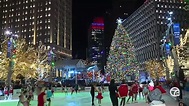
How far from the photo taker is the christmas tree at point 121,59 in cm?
4631

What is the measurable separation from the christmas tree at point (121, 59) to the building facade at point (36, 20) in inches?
3571

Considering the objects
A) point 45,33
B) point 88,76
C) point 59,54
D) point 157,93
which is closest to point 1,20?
point 45,33

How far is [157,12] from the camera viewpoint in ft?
378

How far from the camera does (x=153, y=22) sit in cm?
11662

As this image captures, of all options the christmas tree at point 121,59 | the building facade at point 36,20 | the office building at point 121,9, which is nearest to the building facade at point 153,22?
the building facade at point 36,20

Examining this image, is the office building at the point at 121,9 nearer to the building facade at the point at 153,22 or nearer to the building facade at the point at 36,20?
the building facade at the point at 36,20

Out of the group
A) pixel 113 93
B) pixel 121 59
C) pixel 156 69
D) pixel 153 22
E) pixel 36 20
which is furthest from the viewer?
pixel 36 20

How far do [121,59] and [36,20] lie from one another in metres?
104

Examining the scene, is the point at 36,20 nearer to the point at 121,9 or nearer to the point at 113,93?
the point at 121,9

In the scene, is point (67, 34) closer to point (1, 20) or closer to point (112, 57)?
point (1, 20)

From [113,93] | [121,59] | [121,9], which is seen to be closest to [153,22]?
[121,9]

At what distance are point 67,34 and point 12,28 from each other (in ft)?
110

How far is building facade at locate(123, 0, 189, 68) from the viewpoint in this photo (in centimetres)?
11431

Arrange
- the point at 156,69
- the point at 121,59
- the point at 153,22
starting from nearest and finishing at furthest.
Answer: the point at 121,59
the point at 156,69
the point at 153,22
